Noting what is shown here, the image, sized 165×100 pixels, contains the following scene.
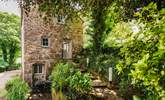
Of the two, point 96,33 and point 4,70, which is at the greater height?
point 96,33

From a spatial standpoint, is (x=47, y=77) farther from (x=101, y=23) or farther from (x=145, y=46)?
(x=145, y=46)

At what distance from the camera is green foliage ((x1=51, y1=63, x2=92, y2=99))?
44.7 ft

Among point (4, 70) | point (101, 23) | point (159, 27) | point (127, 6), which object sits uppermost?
point (101, 23)

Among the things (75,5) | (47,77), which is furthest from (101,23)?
(75,5)

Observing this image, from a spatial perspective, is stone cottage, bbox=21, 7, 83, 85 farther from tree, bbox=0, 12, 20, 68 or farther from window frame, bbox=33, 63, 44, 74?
tree, bbox=0, 12, 20, 68

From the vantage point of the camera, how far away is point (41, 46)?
23.5 metres

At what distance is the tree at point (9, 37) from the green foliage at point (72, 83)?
20202 mm

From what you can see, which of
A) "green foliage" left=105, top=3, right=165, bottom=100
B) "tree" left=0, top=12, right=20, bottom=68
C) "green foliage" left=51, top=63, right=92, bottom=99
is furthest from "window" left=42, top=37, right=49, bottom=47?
"green foliage" left=105, top=3, right=165, bottom=100

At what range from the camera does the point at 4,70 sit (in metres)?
37.0

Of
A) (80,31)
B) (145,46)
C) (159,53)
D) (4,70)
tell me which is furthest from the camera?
(4,70)

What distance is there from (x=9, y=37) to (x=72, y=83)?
22.2 meters

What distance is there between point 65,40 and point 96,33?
484 cm

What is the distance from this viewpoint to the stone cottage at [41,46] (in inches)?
909

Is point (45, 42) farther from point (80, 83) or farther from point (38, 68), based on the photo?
point (80, 83)
